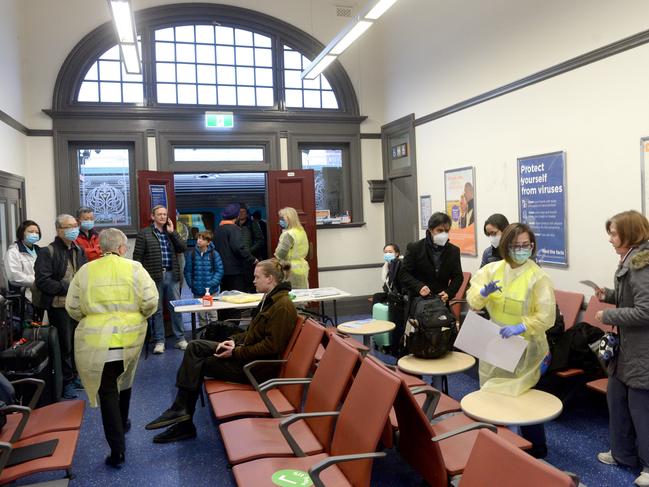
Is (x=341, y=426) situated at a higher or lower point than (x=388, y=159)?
lower

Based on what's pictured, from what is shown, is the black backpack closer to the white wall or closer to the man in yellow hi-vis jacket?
the white wall

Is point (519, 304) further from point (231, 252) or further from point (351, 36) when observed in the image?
point (231, 252)

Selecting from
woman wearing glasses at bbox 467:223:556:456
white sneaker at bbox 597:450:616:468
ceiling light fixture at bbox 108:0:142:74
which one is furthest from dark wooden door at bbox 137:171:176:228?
white sneaker at bbox 597:450:616:468

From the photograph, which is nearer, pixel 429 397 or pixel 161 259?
pixel 429 397

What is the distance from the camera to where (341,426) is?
2.32m

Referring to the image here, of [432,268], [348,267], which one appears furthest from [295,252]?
[432,268]

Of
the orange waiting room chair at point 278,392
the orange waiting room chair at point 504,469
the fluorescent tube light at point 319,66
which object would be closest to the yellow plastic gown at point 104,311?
the orange waiting room chair at point 278,392

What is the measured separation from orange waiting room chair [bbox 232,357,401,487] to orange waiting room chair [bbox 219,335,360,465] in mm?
84

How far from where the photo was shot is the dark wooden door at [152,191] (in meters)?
6.79

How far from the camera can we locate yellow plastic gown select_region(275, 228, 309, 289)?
626 cm

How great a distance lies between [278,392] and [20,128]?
5.08 meters

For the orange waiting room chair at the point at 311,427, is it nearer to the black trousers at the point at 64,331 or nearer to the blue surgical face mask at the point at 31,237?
the black trousers at the point at 64,331

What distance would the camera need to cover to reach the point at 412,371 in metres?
3.23

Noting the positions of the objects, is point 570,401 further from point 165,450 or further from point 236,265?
point 236,265
